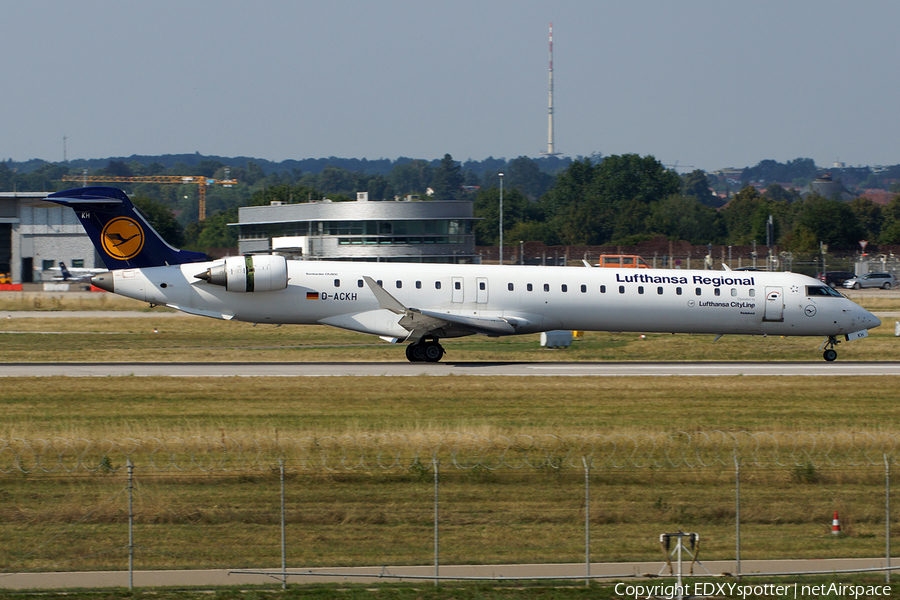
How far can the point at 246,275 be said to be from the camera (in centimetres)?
2903

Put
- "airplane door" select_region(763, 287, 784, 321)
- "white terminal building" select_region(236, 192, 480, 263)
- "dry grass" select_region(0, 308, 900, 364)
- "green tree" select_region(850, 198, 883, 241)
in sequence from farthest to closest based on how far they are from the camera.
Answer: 1. "green tree" select_region(850, 198, 883, 241)
2. "white terminal building" select_region(236, 192, 480, 263)
3. "dry grass" select_region(0, 308, 900, 364)
4. "airplane door" select_region(763, 287, 784, 321)

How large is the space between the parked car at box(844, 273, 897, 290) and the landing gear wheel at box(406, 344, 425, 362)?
62770 mm

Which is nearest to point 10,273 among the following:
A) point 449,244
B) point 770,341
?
point 449,244

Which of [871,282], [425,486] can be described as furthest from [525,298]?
[871,282]

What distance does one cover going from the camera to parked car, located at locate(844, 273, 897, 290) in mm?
82062

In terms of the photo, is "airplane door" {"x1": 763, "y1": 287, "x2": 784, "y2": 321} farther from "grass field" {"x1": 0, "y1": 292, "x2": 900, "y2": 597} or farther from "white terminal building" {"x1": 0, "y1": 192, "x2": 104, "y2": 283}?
"white terminal building" {"x1": 0, "y1": 192, "x2": 104, "y2": 283}

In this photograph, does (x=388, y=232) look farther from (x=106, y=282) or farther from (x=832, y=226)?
(x=832, y=226)

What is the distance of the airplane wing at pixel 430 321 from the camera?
29.1m

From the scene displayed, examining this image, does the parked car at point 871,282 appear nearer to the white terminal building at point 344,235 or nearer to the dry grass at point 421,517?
the white terminal building at point 344,235

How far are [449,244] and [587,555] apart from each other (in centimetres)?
7612

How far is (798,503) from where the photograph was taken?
1450 centimetres

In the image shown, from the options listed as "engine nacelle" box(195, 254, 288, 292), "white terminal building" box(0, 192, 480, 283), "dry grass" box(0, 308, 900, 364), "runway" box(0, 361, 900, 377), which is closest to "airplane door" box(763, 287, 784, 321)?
"runway" box(0, 361, 900, 377)

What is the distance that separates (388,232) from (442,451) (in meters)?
68.3

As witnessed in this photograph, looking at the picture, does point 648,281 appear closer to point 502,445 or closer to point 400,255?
point 502,445
